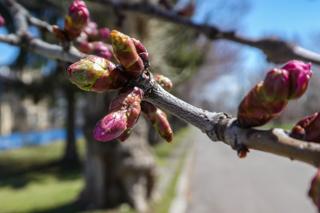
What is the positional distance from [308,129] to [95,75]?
415mm

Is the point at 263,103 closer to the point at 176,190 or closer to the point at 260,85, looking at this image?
the point at 260,85

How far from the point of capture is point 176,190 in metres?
14.1

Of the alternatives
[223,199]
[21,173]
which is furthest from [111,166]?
[21,173]

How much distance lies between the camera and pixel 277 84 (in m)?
0.85

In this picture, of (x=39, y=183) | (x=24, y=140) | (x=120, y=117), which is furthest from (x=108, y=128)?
(x=24, y=140)

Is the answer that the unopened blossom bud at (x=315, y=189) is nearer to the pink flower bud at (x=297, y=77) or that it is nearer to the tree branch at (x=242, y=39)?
the pink flower bud at (x=297, y=77)

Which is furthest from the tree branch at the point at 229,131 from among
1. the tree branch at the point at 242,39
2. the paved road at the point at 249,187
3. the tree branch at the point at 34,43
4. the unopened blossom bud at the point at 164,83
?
the paved road at the point at 249,187

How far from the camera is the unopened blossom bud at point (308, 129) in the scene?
876 mm

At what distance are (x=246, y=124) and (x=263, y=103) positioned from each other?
0.05m

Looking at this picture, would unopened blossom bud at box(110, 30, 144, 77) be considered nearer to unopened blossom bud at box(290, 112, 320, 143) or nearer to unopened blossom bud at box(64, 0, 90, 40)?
unopened blossom bud at box(290, 112, 320, 143)

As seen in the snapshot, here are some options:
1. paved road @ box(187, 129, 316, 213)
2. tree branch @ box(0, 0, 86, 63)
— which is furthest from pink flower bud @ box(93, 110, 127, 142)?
paved road @ box(187, 129, 316, 213)

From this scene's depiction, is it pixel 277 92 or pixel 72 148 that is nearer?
pixel 277 92

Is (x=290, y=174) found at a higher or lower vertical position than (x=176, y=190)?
lower

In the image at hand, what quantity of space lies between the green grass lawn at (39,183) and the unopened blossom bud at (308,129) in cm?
1037
